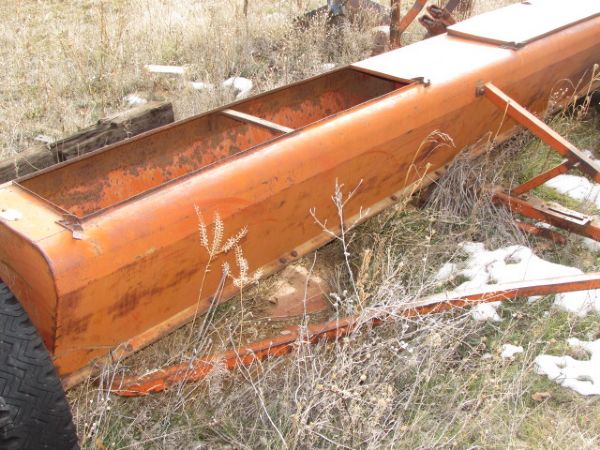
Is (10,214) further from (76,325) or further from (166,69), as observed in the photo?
(166,69)

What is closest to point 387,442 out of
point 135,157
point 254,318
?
point 254,318

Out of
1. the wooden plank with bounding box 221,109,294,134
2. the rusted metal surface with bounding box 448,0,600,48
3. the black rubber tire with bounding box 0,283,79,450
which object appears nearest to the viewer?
the black rubber tire with bounding box 0,283,79,450

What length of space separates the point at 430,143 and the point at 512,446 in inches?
63.0

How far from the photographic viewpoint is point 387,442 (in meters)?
2.31

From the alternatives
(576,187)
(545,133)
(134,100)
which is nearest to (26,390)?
(545,133)

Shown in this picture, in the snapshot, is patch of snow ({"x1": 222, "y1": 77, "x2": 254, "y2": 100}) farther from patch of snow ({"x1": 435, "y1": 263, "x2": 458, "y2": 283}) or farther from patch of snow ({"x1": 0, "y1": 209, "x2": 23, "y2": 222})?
patch of snow ({"x1": 0, "y1": 209, "x2": 23, "y2": 222})

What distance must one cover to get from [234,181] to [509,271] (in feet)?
5.47

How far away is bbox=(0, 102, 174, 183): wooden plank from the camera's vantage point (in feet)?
12.0

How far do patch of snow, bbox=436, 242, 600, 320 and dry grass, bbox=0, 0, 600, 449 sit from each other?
9 centimetres

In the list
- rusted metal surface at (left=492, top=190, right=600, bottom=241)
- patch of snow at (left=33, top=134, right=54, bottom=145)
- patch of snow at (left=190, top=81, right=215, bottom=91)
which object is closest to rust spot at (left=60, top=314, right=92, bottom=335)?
rusted metal surface at (left=492, top=190, right=600, bottom=241)

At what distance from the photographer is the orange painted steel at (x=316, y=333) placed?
2.32 metres

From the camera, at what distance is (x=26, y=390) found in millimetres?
1897

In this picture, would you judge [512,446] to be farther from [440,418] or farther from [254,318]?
[254,318]

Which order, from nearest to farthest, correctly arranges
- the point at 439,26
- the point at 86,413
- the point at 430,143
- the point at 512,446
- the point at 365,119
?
1. the point at 86,413
2. the point at 512,446
3. the point at 365,119
4. the point at 430,143
5. the point at 439,26
